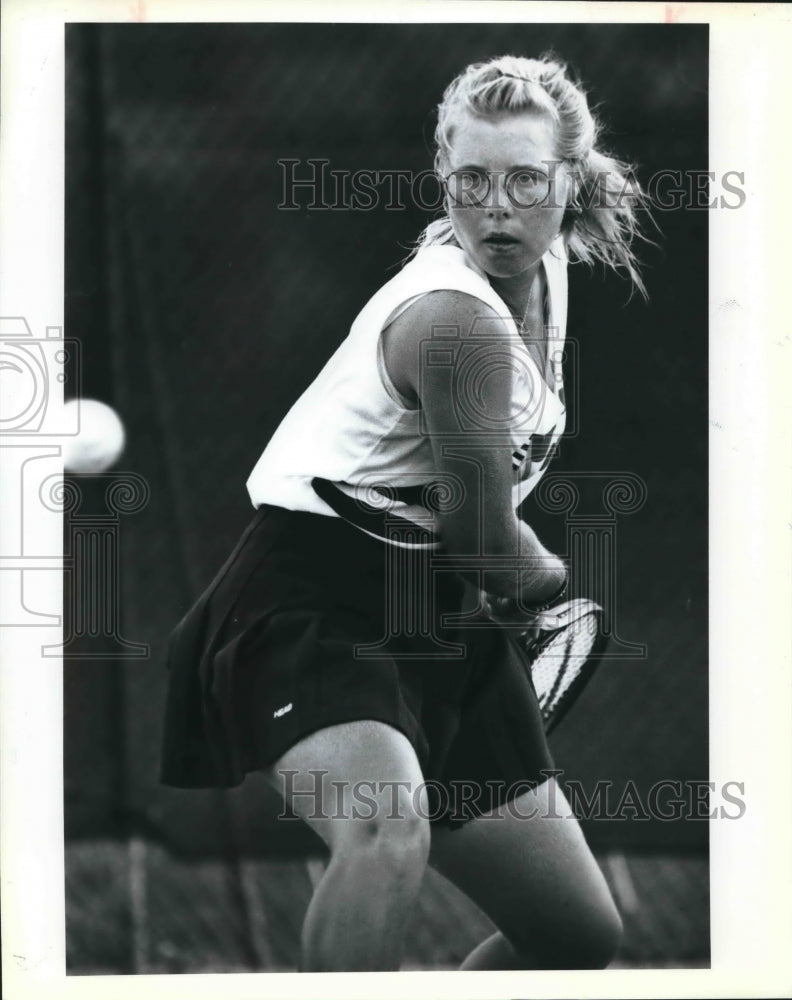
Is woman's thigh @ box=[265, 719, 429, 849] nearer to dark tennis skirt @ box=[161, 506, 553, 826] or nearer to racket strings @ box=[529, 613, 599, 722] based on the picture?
dark tennis skirt @ box=[161, 506, 553, 826]

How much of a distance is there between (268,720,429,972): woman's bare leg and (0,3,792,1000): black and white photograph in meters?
0.05

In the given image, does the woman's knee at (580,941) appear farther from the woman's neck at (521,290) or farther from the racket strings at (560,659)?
the woman's neck at (521,290)

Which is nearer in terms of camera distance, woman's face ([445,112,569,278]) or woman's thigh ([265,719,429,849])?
woman's thigh ([265,719,429,849])

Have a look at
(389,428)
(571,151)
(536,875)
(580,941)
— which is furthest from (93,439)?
(580,941)

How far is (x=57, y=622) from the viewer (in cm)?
Result: 276

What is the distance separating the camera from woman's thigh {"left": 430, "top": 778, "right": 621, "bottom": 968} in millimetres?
2689

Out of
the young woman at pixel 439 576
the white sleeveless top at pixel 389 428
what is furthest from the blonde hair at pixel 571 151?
the white sleeveless top at pixel 389 428

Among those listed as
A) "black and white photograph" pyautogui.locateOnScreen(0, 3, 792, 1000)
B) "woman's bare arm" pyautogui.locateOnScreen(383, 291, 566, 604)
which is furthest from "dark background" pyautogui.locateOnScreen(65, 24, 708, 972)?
"woman's bare arm" pyautogui.locateOnScreen(383, 291, 566, 604)

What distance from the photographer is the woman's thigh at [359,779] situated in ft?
8.48

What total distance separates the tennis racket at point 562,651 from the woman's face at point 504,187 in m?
0.75

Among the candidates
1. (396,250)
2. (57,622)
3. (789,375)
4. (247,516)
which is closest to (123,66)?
(396,250)

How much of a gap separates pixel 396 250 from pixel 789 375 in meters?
0.91

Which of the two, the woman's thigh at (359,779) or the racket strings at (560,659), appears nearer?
the woman's thigh at (359,779)

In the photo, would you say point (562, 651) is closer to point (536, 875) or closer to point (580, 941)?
point (536, 875)
